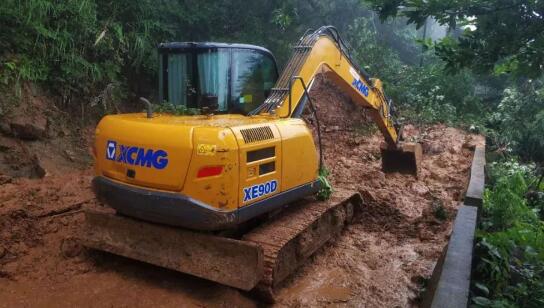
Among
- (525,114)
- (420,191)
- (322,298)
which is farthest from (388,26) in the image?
(322,298)

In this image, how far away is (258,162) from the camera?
4.05 meters

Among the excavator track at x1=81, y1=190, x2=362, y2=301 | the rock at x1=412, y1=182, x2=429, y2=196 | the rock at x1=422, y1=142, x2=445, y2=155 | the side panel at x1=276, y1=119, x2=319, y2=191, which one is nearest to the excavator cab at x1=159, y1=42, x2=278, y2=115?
the side panel at x1=276, y1=119, x2=319, y2=191

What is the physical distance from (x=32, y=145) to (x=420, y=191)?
5.73 m

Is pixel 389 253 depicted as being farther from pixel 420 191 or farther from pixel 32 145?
pixel 32 145

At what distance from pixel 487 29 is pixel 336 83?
389cm

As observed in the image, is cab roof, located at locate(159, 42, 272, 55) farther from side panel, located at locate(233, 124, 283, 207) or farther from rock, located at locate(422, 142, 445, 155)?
rock, located at locate(422, 142, 445, 155)

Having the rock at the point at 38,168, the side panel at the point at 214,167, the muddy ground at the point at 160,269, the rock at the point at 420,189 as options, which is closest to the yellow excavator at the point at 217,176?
the side panel at the point at 214,167

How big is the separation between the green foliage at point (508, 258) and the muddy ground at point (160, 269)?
2.18ft

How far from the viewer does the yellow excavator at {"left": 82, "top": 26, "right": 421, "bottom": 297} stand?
378 cm

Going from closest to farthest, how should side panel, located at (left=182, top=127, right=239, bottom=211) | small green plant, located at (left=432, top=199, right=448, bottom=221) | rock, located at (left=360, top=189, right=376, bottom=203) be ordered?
side panel, located at (left=182, top=127, right=239, bottom=211), small green plant, located at (left=432, top=199, right=448, bottom=221), rock, located at (left=360, top=189, right=376, bottom=203)

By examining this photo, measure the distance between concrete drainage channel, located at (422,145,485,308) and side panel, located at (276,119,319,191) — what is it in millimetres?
1520

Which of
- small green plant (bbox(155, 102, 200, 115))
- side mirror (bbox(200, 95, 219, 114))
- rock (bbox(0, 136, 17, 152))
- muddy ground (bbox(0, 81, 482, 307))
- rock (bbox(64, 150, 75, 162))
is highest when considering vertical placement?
side mirror (bbox(200, 95, 219, 114))

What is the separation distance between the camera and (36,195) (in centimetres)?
574

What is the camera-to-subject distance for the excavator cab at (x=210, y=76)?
178 inches
